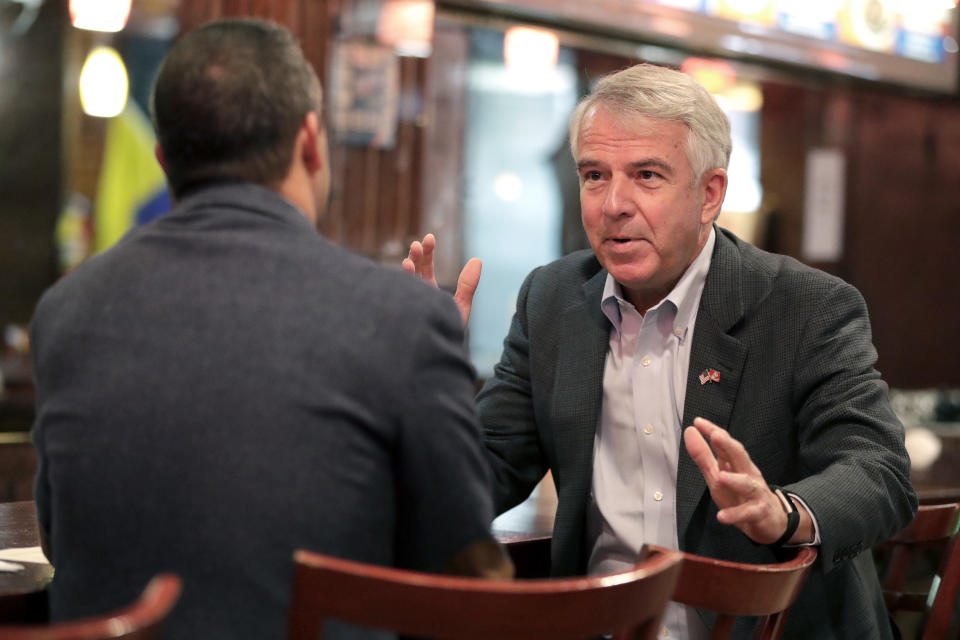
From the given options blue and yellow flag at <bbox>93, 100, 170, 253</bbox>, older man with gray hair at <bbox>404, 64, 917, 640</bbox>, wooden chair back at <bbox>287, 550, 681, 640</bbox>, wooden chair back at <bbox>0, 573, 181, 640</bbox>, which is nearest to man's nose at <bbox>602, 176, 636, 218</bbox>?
older man with gray hair at <bbox>404, 64, 917, 640</bbox>

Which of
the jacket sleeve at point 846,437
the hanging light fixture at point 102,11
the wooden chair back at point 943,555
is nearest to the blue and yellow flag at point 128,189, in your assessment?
the hanging light fixture at point 102,11

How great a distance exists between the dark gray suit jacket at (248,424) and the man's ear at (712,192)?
0.95 metres

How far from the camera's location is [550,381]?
2.08 metres

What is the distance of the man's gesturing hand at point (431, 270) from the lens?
1.90 meters

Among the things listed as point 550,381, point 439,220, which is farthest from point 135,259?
point 439,220

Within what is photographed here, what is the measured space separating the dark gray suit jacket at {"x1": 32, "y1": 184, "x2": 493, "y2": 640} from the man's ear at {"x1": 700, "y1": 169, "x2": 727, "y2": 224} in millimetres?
948

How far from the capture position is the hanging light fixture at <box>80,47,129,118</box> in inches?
217

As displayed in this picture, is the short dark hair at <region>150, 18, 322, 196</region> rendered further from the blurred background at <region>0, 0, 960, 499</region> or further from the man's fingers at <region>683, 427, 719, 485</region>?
the blurred background at <region>0, 0, 960, 499</region>

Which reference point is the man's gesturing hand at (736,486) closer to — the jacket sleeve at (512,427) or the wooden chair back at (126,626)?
the jacket sleeve at (512,427)

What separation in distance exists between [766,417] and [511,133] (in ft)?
14.2

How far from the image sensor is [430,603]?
1089mm

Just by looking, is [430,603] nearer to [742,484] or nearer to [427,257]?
[742,484]

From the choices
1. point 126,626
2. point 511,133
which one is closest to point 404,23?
point 511,133

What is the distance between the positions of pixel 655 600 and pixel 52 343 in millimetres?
754
